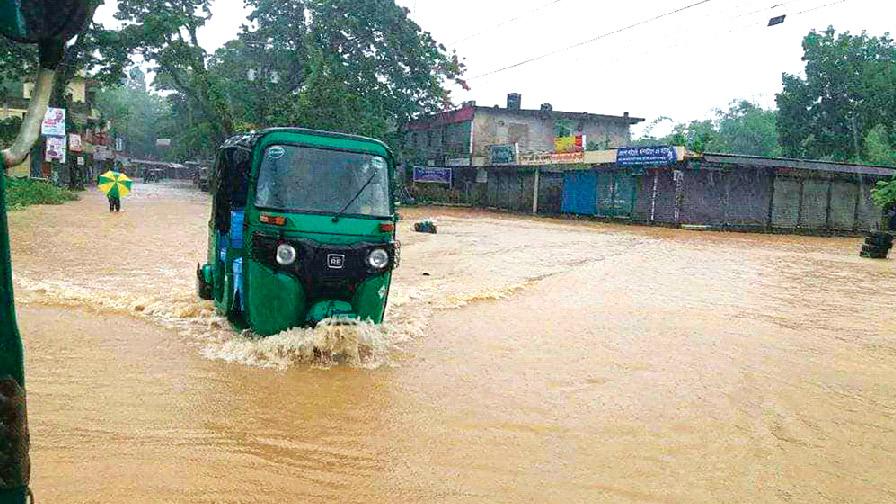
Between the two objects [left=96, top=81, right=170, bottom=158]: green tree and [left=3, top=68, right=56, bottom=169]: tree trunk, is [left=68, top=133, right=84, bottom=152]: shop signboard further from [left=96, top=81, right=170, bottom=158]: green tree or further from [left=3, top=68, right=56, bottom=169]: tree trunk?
[left=3, top=68, right=56, bottom=169]: tree trunk

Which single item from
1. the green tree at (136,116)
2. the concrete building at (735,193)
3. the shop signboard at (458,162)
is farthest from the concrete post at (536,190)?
the green tree at (136,116)

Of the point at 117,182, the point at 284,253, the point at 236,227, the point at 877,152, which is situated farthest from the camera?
the point at 877,152

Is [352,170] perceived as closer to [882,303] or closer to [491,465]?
[491,465]

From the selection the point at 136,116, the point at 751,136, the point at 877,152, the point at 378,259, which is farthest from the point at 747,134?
the point at 136,116

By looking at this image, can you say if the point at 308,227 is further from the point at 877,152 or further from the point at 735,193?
the point at 877,152

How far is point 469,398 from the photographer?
6133 mm

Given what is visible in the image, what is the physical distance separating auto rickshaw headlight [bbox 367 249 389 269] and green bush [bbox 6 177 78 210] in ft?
68.3

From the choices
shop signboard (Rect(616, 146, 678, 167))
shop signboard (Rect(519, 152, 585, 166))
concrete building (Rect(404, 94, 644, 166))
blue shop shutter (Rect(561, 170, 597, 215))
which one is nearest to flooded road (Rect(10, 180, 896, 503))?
shop signboard (Rect(616, 146, 678, 167))

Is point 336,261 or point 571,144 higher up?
point 571,144

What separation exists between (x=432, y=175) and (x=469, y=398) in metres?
39.2

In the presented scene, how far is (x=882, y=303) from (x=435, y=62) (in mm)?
33453

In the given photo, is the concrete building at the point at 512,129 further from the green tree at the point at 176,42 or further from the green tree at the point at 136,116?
the green tree at the point at 136,116

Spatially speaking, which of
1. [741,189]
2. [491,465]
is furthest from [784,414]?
[741,189]

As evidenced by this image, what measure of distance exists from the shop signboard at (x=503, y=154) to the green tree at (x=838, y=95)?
1701 cm
